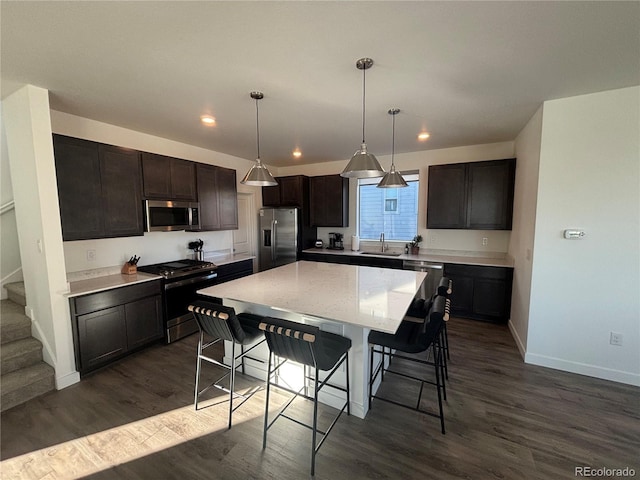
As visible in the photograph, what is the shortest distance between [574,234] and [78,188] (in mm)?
4760

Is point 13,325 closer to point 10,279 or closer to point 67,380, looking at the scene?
point 67,380

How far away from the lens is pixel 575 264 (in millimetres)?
2527

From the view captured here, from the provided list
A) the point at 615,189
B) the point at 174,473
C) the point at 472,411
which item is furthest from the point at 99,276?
the point at 615,189

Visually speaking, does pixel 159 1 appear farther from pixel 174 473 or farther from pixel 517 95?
pixel 517 95

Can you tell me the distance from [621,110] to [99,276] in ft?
17.8

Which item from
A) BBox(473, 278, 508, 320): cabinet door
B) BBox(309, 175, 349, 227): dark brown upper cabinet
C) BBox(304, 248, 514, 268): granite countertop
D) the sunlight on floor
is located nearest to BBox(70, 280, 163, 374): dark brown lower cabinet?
the sunlight on floor

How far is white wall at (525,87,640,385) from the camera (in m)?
2.33

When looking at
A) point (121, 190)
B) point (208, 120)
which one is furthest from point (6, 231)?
point (208, 120)

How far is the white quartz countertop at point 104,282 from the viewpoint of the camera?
2512 millimetres

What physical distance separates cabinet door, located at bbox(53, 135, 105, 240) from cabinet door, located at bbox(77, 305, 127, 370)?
31.6 inches

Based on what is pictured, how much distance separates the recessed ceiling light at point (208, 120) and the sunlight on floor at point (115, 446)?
9.22ft

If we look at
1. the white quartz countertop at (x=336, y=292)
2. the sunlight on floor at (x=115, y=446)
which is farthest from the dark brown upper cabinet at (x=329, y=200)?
the sunlight on floor at (x=115, y=446)

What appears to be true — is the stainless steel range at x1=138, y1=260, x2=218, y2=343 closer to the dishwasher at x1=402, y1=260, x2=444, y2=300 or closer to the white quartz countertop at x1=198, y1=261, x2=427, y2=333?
the white quartz countertop at x1=198, y1=261, x2=427, y2=333

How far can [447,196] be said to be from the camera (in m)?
4.16
